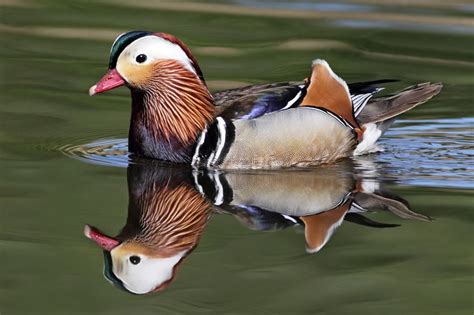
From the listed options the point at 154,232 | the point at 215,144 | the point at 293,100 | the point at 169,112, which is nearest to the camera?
the point at 154,232

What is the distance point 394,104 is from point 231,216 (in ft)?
7.26

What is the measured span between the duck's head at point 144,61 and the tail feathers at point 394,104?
1.12 metres

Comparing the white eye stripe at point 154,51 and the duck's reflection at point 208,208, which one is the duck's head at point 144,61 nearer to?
the white eye stripe at point 154,51

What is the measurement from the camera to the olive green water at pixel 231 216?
584 centimetres

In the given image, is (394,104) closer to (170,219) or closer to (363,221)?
(363,221)

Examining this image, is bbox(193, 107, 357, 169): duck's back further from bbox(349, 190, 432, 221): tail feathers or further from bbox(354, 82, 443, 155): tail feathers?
bbox(349, 190, 432, 221): tail feathers

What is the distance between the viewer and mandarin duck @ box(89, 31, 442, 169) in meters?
8.17

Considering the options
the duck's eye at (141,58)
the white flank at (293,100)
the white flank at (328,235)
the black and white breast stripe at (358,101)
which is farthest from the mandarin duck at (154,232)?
the black and white breast stripe at (358,101)

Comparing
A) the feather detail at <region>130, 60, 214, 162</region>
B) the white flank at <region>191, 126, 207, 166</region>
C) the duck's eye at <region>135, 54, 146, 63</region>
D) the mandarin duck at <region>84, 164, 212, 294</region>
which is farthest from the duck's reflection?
the duck's eye at <region>135, 54, 146, 63</region>

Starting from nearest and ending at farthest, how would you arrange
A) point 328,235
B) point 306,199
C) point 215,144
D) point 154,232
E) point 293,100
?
1. point 328,235
2. point 154,232
3. point 306,199
4. point 215,144
5. point 293,100

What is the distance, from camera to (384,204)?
7312mm

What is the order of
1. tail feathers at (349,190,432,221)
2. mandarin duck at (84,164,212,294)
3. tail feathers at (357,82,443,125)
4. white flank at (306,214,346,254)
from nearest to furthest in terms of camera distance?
mandarin duck at (84,164,212,294)
white flank at (306,214,346,254)
tail feathers at (349,190,432,221)
tail feathers at (357,82,443,125)

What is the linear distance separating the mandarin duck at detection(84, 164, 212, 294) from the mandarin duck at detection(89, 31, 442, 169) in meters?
0.33

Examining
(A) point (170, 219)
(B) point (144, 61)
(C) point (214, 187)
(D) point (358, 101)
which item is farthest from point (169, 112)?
(A) point (170, 219)
